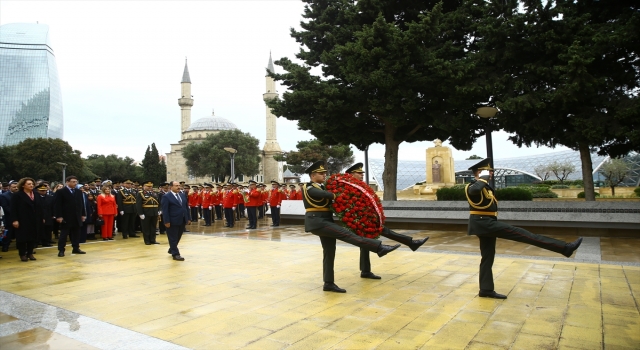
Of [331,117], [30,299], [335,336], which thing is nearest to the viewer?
[335,336]

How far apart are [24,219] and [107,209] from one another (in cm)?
387

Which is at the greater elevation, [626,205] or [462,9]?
[462,9]

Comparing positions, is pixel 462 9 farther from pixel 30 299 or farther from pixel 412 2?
pixel 30 299

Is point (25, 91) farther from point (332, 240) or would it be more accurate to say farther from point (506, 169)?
point (332, 240)

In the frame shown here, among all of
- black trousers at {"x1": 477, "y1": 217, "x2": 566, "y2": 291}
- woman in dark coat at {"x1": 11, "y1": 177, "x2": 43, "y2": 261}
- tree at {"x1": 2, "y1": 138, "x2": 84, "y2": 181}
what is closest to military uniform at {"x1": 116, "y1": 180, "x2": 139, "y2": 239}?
woman in dark coat at {"x1": 11, "y1": 177, "x2": 43, "y2": 261}

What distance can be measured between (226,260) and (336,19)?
12.1m

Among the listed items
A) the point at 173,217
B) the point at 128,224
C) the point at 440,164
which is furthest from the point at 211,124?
the point at 173,217

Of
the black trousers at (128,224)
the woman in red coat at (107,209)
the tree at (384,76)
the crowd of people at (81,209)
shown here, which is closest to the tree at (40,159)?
the crowd of people at (81,209)

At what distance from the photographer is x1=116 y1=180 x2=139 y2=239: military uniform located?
44.9ft

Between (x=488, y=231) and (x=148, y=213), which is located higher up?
(x=148, y=213)

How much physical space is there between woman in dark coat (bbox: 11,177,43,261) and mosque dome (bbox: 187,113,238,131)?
77101mm

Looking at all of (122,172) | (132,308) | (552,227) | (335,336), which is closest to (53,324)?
(132,308)

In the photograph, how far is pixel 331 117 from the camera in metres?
16.3

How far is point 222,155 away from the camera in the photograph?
60.8 m
